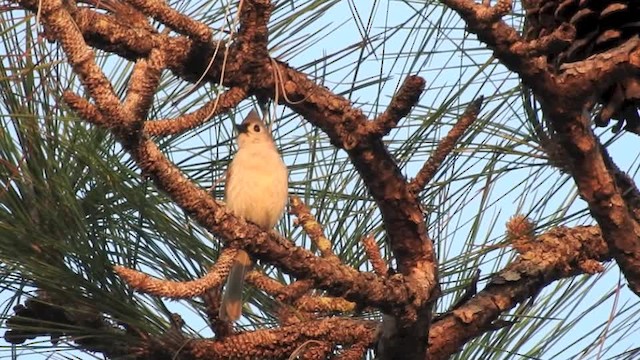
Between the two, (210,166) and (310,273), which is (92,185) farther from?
(310,273)

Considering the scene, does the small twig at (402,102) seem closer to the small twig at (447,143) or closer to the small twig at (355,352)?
the small twig at (447,143)

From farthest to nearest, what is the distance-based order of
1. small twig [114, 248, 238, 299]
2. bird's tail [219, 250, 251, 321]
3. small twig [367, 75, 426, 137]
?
bird's tail [219, 250, 251, 321] < small twig [367, 75, 426, 137] < small twig [114, 248, 238, 299]

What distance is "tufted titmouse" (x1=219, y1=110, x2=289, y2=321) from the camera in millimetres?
2252

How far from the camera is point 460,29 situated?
1.91m

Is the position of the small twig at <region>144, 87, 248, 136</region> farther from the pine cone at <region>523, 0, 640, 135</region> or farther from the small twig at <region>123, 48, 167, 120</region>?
the pine cone at <region>523, 0, 640, 135</region>

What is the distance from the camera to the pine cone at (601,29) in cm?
167

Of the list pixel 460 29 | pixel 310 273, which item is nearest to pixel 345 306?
pixel 310 273

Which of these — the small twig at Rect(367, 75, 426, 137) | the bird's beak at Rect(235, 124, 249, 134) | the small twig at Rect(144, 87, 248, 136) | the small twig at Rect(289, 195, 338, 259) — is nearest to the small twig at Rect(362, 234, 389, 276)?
the small twig at Rect(289, 195, 338, 259)

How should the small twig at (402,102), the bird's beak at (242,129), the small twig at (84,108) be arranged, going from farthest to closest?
the bird's beak at (242,129) < the small twig at (402,102) < the small twig at (84,108)

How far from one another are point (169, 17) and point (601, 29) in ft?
2.45

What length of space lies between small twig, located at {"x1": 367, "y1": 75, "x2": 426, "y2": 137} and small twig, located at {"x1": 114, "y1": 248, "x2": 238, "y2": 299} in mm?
283

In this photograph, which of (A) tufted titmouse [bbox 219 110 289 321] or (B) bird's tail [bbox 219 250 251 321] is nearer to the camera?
(B) bird's tail [bbox 219 250 251 321]

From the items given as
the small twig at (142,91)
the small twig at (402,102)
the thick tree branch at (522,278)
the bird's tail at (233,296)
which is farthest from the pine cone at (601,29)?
the small twig at (142,91)

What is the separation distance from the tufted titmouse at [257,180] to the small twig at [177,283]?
825 millimetres
